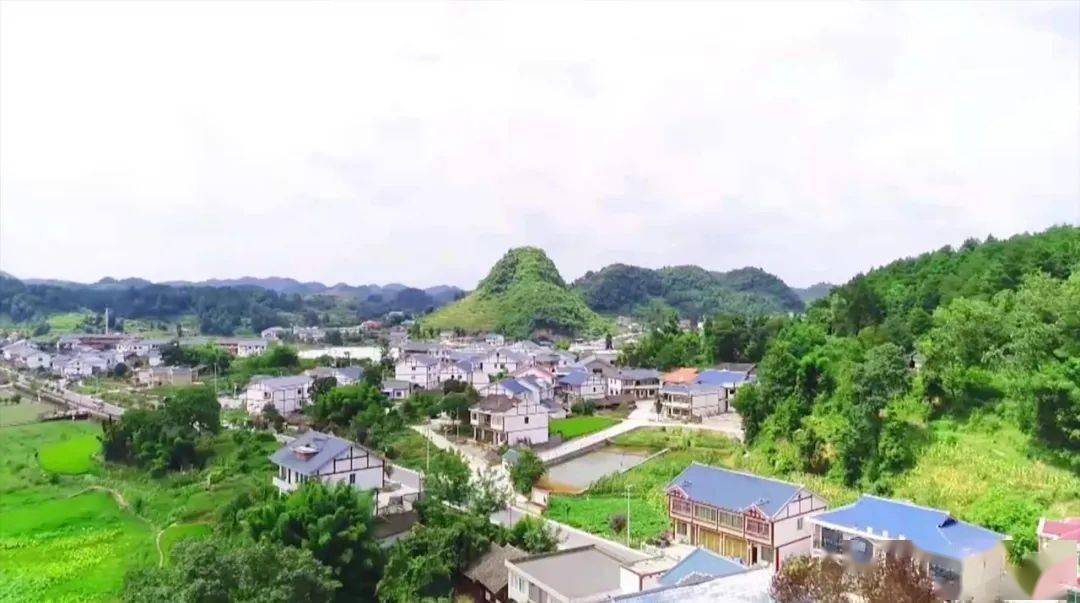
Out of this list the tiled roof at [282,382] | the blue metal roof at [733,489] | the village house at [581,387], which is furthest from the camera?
the village house at [581,387]

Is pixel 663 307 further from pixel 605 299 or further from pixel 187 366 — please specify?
pixel 187 366

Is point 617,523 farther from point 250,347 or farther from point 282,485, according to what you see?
point 250,347

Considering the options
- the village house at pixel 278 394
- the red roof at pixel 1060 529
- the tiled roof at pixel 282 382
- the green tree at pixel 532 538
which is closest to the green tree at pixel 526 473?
the green tree at pixel 532 538

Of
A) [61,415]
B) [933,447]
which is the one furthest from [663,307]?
[933,447]

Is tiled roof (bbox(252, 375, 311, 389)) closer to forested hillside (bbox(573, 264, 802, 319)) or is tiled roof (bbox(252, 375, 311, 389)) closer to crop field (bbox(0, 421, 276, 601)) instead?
crop field (bbox(0, 421, 276, 601))

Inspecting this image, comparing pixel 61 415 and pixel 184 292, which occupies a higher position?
pixel 184 292

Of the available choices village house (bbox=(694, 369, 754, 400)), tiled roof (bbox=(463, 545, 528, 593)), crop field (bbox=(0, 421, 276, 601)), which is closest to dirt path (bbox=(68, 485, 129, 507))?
crop field (bbox=(0, 421, 276, 601))

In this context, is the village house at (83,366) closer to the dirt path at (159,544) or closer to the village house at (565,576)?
the dirt path at (159,544)
